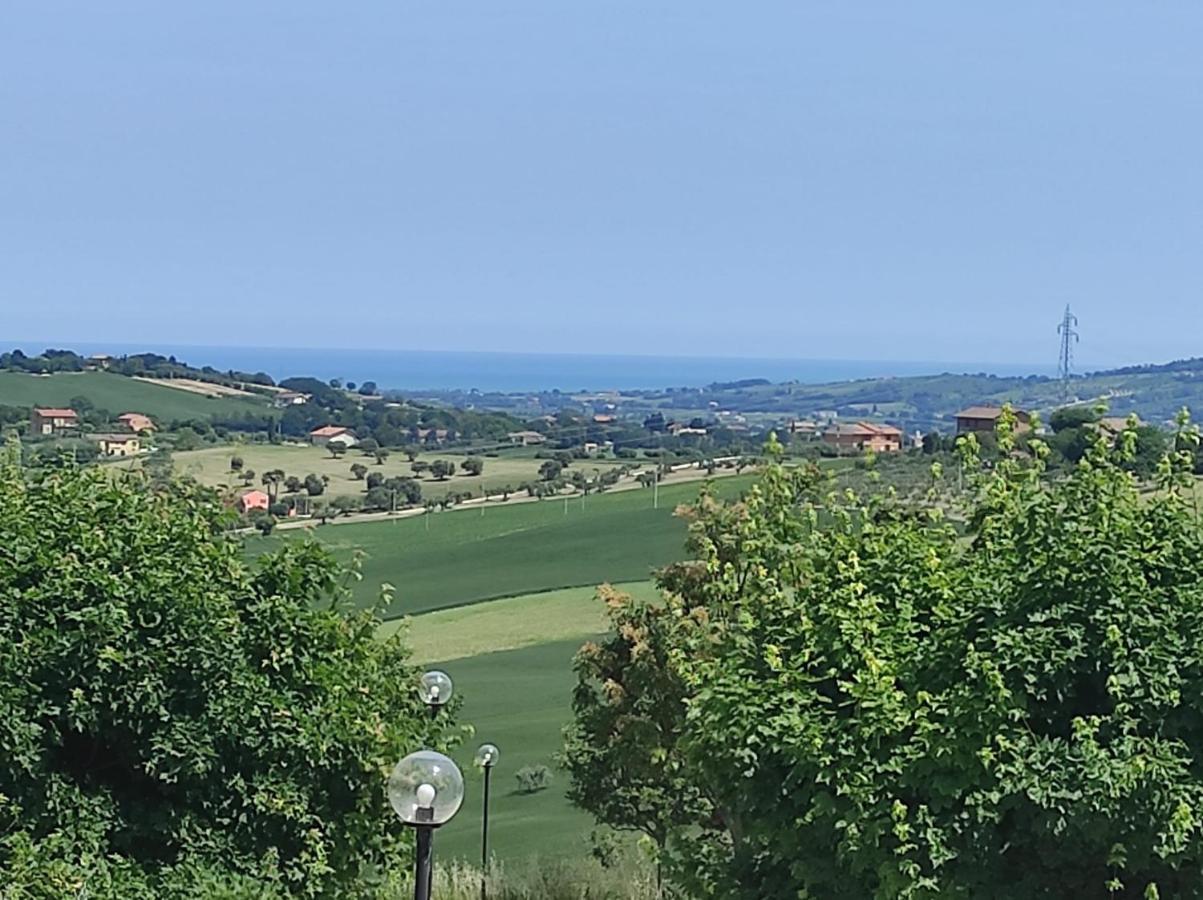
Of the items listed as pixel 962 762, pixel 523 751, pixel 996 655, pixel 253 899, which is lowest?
pixel 523 751

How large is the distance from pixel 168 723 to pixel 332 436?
55.6 metres

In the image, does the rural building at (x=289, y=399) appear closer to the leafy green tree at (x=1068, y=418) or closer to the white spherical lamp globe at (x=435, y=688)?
the leafy green tree at (x=1068, y=418)

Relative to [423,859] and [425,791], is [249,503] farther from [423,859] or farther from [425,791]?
[425,791]

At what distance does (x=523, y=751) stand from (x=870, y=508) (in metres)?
16.4

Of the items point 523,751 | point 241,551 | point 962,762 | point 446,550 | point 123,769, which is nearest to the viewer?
point 962,762

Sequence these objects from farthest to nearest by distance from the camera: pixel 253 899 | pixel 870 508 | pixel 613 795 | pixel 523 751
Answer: pixel 523 751
pixel 613 795
pixel 870 508
pixel 253 899

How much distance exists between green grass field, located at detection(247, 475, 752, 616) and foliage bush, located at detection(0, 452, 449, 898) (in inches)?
999

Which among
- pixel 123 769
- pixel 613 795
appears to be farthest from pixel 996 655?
pixel 613 795

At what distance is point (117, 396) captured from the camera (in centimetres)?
6594

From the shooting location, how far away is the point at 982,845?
6.64m

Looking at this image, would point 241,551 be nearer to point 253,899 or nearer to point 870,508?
point 253,899

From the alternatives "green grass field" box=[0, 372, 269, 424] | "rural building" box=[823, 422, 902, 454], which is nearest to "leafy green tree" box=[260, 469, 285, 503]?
"green grass field" box=[0, 372, 269, 424]

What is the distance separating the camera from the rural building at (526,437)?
229ft

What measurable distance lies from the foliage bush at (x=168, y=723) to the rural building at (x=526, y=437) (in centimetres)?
6060
